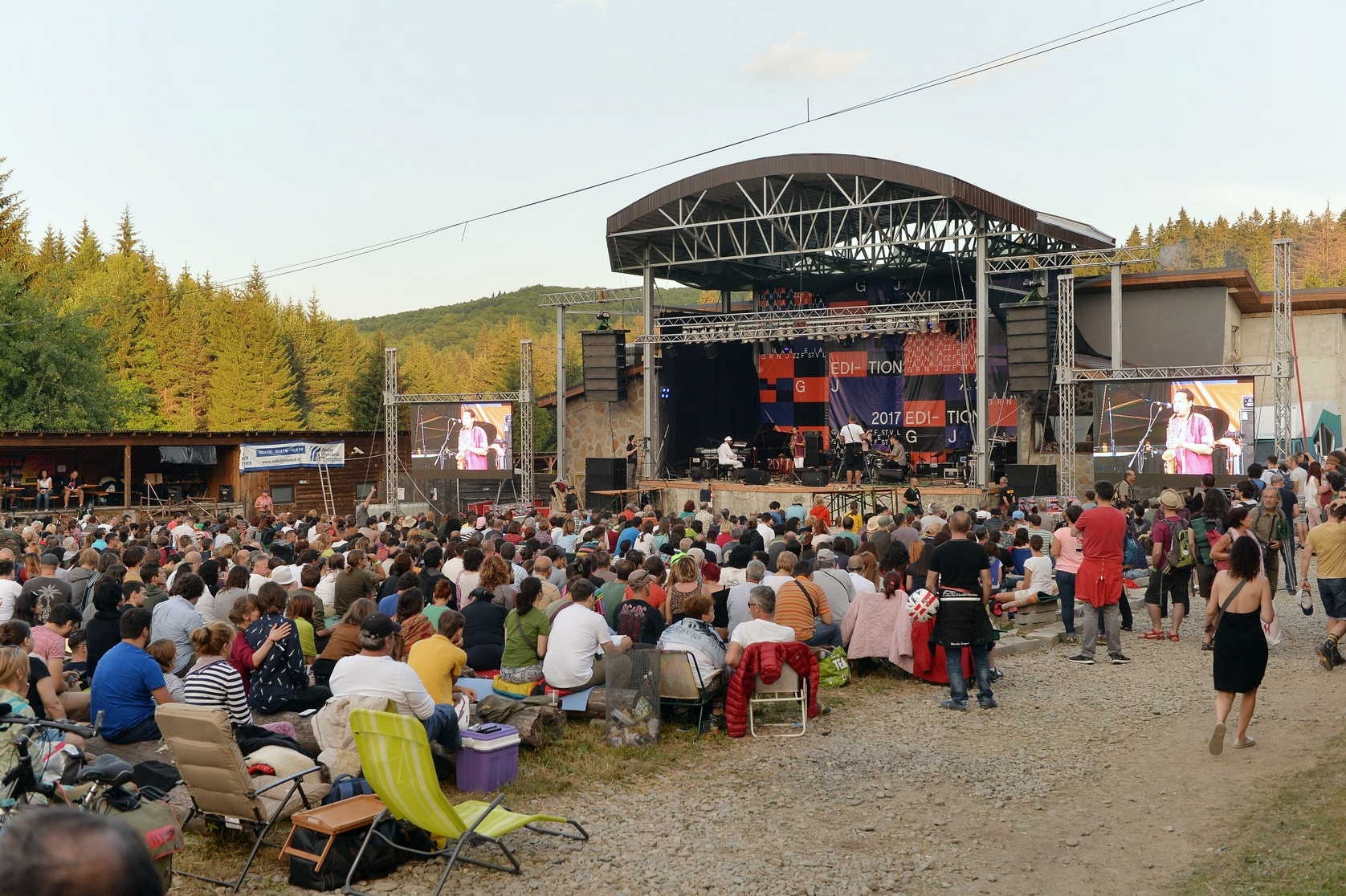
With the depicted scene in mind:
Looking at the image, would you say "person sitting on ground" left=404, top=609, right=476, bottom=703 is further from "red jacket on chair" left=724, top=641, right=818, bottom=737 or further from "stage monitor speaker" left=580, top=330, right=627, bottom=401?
"stage monitor speaker" left=580, top=330, right=627, bottom=401

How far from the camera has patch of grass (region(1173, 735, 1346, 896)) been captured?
4.09 m

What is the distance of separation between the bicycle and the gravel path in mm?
891

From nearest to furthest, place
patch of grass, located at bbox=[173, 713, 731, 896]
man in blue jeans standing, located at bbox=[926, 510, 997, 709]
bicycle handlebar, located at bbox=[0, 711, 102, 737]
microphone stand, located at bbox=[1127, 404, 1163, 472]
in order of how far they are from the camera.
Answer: bicycle handlebar, located at bbox=[0, 711, 102, 737] < patch of grass, located at bbox=[173, 713, 731, 896] < man in blue jeans standing, located at bbox=[926, 510, 997, 709] < microphone stand, located at bbox=[1127, 404, 1163, 472]

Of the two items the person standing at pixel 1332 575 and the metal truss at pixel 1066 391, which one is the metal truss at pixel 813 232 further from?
the person standing at pixel 1332 575

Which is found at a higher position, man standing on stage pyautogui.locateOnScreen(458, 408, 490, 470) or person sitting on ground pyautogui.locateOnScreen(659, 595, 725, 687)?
man standing on stage pyautogui.locateOnScreen(458, 408, 490, 470)

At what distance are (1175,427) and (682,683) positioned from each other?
15573mm

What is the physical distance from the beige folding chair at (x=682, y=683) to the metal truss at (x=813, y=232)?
14.8 metres

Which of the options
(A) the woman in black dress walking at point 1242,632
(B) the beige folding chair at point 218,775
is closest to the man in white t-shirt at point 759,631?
(A) the woman in black dress walking at point 1242,632

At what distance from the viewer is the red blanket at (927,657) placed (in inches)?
317

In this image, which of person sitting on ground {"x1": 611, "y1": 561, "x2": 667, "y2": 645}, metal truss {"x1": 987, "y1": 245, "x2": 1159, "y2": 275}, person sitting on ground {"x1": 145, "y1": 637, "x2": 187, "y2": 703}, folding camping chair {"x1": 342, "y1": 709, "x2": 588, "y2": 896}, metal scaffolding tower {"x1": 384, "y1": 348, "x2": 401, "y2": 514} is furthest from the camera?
metal scaffolding tower {"x1": 384, "y1": 348, "x2": 401, "y2": 514}

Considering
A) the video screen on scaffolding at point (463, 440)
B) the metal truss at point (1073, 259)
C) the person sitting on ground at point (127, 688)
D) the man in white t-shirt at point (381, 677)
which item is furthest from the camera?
the video screen on scaffolding at point (463, 440)

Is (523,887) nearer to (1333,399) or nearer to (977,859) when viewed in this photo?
(977,859)

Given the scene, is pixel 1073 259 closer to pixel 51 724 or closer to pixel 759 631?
pixel 759 631

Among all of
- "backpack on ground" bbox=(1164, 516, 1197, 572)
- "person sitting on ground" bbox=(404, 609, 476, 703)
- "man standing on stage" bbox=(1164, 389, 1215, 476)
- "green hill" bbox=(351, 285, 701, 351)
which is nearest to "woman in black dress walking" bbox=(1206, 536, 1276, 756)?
"backpack on ground" bbox=(1164, 516, 1197, 572)
